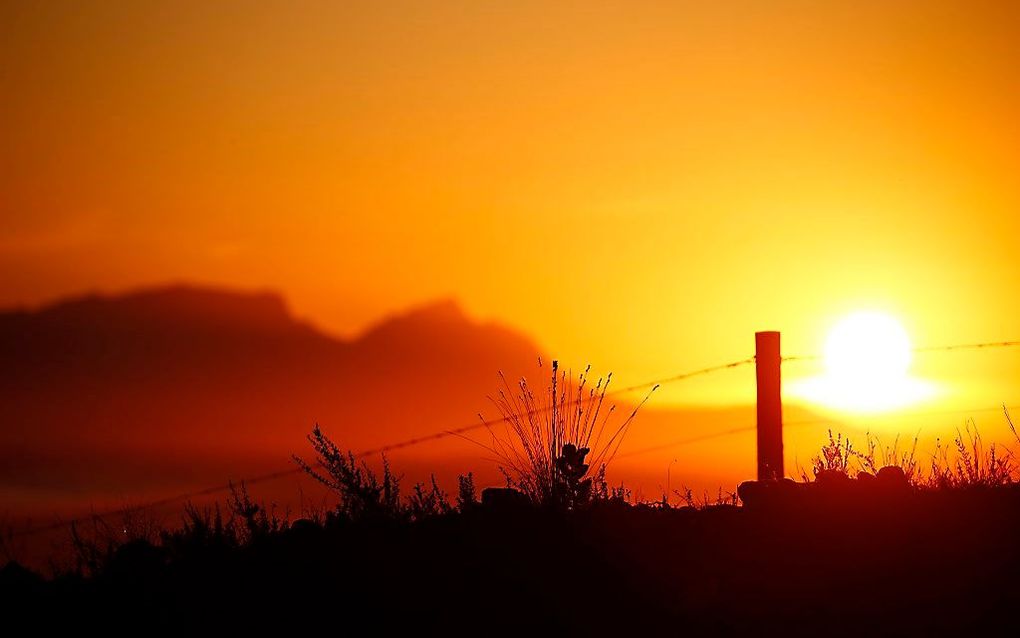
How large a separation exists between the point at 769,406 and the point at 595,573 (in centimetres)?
312

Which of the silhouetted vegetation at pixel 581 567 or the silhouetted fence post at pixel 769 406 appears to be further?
the silhouetted fence post at pixel 769 406

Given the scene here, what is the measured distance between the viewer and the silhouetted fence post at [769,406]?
932 cm

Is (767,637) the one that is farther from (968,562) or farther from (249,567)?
(249,567)

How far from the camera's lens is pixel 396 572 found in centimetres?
687

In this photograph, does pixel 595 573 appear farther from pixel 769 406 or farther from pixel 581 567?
pixel 769 406

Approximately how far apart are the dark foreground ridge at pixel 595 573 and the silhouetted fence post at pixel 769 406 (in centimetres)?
142

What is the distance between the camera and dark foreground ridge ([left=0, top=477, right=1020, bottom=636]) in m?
6.34

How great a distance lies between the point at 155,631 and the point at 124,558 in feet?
4.13

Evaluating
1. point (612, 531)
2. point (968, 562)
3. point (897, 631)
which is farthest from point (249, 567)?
point (968, 562)

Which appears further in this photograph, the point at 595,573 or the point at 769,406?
the point at 769,406

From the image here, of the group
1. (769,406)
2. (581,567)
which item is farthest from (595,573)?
(769,406)

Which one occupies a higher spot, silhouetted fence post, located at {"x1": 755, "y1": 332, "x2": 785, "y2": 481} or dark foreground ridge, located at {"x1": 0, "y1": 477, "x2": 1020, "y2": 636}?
silhouetted fence post, located at {"x1": 755, "y1": 332, "x2": 785, "y2": 481}

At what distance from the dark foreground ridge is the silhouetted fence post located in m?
1.42

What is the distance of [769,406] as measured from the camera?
944cm
